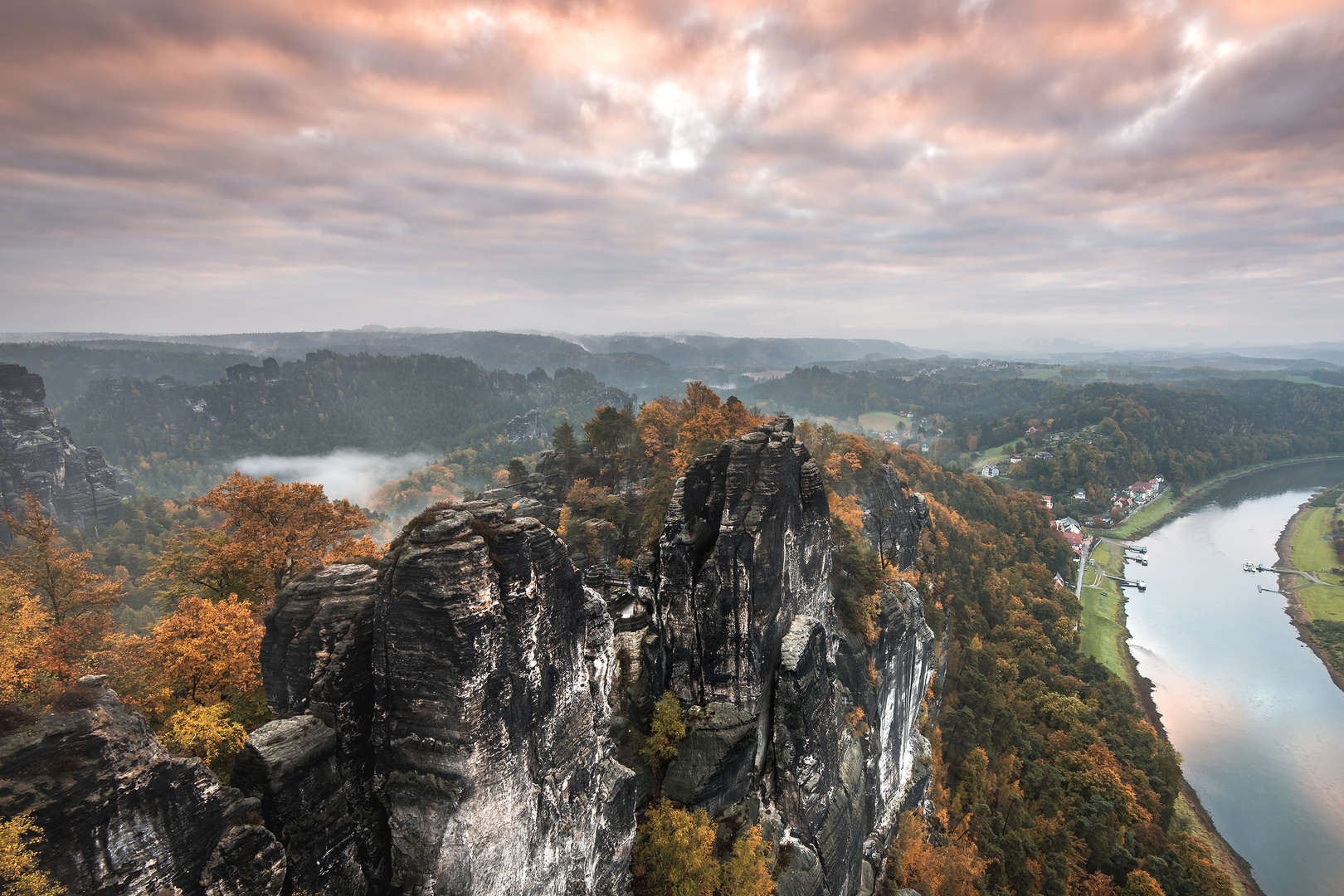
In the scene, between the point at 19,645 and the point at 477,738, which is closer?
the point at 477,738

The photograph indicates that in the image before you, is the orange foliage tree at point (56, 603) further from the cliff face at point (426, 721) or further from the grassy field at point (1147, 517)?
the grassy field at point (1147, 517)

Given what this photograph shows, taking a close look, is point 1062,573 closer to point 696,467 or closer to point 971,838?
point 971,838

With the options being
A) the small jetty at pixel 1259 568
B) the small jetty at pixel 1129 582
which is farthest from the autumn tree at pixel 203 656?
the small jetty at pixel 1259 568

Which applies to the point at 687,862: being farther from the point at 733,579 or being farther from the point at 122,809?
the point at 122,809

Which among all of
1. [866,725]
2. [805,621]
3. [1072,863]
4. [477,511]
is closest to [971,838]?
[1072,863]

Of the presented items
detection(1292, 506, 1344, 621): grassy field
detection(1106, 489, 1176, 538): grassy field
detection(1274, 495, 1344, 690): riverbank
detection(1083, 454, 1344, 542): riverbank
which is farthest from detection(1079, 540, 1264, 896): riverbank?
detection(1292, 506, 1344, 621): grassy field

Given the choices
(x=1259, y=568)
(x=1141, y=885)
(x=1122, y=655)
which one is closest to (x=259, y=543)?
(x=1141, y=885)
